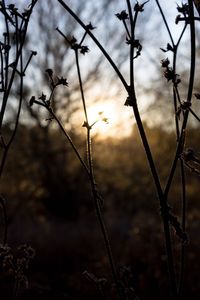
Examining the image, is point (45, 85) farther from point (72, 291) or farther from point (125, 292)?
point (125, 292)

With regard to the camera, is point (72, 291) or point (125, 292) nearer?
point (125, 292)

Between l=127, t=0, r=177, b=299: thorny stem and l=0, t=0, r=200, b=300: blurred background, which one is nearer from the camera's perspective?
l=127, t=0, r=177, b=299: thorny stem

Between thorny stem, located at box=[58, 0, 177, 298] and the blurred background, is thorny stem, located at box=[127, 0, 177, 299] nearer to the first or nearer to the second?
thorny stem, located at box=[58, 0, 177, 298]

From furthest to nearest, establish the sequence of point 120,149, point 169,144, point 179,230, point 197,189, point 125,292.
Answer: point 120,149 < point 197,189 < point 169,144 < point 125,292 < point 179,230

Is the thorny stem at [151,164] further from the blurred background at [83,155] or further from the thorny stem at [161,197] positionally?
the blurred background at [83,155]

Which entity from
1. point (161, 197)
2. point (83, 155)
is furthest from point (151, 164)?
point (83, 155)

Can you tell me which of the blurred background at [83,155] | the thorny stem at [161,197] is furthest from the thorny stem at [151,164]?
the blurred background at [83,155]

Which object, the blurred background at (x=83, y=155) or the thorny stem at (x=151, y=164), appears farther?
the blurred background at (x=83, y=155)

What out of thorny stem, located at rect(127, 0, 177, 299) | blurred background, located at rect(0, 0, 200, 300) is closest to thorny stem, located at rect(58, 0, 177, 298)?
thorny stem, located at rect(127, 0, 177, 299)

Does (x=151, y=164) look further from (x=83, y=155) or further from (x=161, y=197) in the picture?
(x=83, y=155)

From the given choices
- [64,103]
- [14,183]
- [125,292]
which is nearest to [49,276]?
[125,292]

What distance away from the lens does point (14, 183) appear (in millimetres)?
21875

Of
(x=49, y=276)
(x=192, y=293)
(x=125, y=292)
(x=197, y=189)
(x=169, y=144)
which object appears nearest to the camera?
(x=125, y=292)

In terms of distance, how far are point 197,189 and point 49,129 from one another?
6.83m
